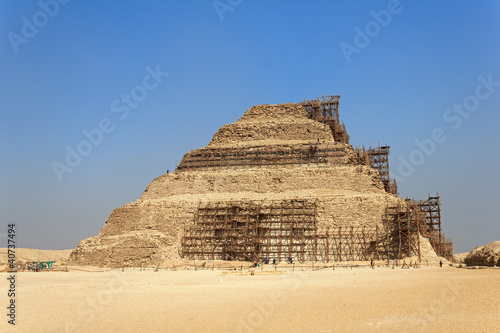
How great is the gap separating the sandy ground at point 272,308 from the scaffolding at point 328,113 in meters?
46.6

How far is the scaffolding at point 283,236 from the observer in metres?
43.8

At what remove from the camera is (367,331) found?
12.6 metres

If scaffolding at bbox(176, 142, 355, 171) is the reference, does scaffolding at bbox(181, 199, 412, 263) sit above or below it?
below

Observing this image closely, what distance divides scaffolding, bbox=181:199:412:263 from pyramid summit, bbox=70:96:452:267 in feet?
0.29

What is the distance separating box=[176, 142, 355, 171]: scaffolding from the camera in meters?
57.1

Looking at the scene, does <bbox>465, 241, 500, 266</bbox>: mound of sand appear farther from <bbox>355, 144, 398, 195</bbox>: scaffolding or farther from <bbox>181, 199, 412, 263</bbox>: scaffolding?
<bbox>355, 144, 398, 195</bbox>: scaffolding

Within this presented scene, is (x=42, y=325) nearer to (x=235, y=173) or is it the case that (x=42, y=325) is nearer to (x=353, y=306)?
(x=353, y=306)

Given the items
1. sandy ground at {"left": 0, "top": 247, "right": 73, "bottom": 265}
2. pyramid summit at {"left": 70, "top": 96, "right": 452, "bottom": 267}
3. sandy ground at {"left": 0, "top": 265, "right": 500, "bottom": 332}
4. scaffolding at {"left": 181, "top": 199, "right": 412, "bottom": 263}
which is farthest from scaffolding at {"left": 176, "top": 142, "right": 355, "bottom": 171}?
sandy ground at {"left": 0, "top": 247, "right": 73, "bottom": 265}

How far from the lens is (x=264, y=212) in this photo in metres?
47.9

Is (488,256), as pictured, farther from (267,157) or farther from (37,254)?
(37,254)

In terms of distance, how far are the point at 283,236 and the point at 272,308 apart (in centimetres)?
3023

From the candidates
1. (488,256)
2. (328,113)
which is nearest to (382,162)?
(328,113)

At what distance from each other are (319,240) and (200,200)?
12487mm

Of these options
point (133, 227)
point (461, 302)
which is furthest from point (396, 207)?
point (461, 302)
